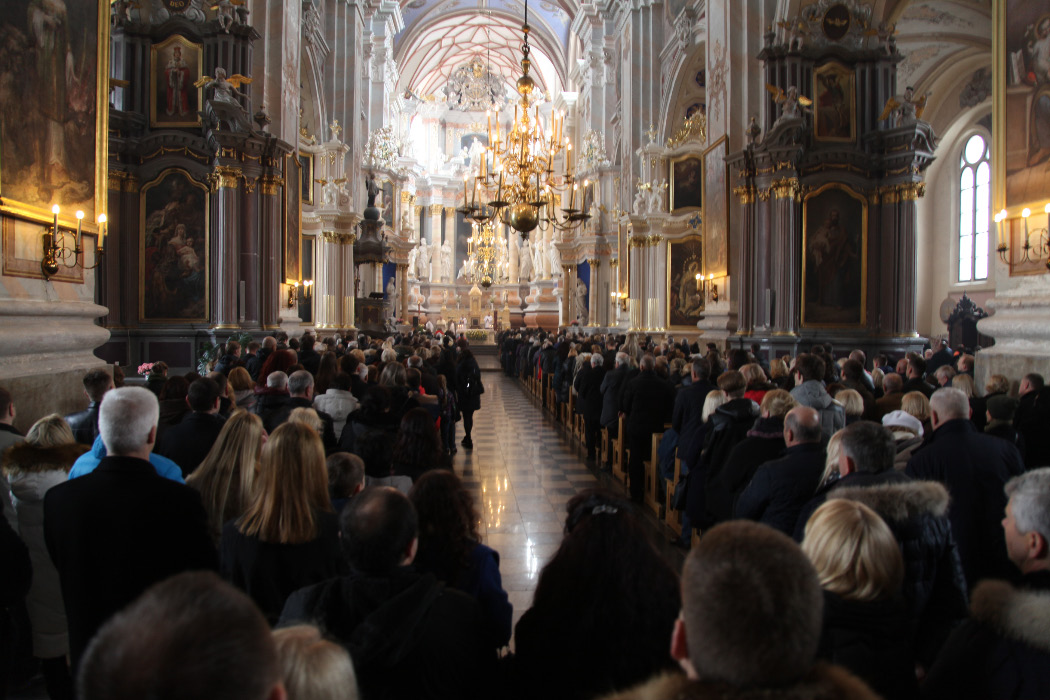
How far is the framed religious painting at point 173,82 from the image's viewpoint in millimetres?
13367

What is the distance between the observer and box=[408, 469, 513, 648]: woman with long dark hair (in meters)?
2.60

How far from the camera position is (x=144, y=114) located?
1327 cm

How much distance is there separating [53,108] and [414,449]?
5402mm

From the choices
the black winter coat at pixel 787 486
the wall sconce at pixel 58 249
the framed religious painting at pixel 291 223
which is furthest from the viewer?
the framed religious painting at pixel 291 223

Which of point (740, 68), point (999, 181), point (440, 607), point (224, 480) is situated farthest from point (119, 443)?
point (740, 68)

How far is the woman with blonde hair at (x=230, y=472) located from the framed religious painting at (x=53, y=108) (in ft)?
13.7

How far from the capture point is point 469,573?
2617 mm

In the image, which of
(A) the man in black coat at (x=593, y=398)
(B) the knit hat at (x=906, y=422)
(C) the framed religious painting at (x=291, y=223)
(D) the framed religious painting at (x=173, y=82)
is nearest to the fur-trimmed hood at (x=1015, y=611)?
(B) the knit hat at (x=906, y=422)

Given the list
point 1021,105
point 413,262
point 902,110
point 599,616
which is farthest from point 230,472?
point 413,262

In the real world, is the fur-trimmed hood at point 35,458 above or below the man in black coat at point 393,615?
above

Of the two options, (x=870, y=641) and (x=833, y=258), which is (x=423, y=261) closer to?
(x=833, y=258)

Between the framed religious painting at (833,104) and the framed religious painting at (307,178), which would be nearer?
the framed religious painting at (833,104)

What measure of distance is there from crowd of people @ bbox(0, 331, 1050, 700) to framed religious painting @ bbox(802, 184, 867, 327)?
414 inches

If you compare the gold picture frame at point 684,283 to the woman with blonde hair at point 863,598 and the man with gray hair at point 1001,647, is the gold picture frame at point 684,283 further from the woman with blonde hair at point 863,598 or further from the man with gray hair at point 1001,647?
the man with gray hair at point 1001,647
